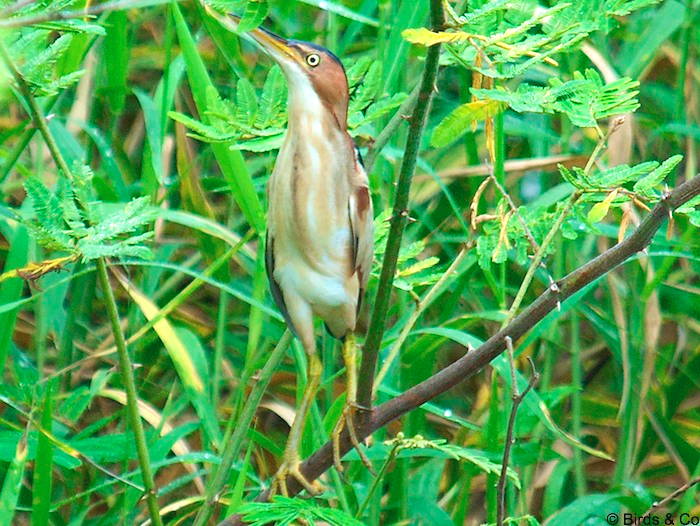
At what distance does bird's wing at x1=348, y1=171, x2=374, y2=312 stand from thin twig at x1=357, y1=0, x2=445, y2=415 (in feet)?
0.70

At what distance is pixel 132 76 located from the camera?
8.57 ft

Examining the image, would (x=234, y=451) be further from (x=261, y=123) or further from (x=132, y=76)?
(x=132, y=76)

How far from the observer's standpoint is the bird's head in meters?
1.17

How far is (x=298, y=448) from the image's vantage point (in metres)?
1.31

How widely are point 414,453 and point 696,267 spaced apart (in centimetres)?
63

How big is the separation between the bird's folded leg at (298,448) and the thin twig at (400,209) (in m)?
0.19

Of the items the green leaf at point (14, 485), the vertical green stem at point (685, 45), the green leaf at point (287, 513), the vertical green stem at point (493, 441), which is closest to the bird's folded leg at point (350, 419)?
the green leaf at point (287, 513)

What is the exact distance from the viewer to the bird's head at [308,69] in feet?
3.83

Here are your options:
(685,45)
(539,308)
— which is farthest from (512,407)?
(685,45)

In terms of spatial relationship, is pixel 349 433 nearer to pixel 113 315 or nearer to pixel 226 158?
pixel 113 315

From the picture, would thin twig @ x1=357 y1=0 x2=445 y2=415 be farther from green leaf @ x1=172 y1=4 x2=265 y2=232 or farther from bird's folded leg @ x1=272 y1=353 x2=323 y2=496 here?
green leaf @ x1=172 y1=4 x2=265 y2=232

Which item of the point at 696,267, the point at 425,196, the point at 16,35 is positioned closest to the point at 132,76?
the point at 425,196

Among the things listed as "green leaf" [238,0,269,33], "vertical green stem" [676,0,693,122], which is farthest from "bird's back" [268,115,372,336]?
"vertical green stem" [676,0,693,122]

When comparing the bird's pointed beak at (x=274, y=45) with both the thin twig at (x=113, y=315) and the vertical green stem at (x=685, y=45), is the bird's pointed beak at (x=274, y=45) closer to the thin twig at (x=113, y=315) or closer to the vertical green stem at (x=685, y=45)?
the thin twig at (x=113, y=315)
